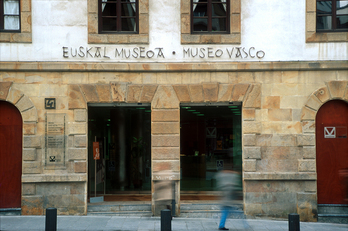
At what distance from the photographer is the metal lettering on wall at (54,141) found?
10922 millimetres

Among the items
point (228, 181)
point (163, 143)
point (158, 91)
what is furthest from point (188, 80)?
point (228, 181)

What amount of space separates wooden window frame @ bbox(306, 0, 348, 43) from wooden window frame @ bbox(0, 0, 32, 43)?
767cm

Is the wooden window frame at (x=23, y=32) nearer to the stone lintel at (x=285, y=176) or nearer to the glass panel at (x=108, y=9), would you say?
the glass panel at (x=108, y=9)

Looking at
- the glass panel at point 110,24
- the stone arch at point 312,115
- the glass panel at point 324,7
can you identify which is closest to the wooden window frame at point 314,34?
the glass panel at point 324,7

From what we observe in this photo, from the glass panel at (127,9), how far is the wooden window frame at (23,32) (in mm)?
2555

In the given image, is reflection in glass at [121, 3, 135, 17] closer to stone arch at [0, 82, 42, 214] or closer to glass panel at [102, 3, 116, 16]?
glass panel at [102, 3, 116, 16]

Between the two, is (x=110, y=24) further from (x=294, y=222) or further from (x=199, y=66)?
(x=294, y=222)

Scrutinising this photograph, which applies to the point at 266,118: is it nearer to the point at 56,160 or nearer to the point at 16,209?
the point at 56,160

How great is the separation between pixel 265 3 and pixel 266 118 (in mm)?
3213

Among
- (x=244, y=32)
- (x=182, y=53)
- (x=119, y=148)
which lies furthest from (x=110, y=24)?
(x=119, y=148)

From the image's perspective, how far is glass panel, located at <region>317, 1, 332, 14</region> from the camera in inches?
443

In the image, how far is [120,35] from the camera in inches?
436

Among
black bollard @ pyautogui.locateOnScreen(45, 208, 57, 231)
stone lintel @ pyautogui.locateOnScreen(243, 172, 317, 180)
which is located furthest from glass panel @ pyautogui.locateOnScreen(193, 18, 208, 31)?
black bollard @ pyautogui.locateOnScreen(45, 208, 57, 231)

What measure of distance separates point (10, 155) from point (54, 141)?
1.31 metres
